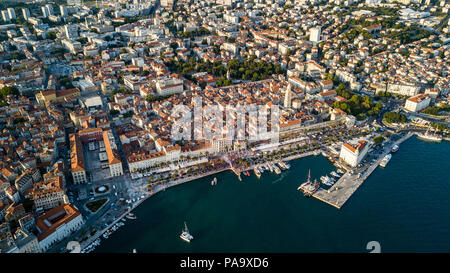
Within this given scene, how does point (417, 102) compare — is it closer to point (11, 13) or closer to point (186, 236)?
point (186, 236)

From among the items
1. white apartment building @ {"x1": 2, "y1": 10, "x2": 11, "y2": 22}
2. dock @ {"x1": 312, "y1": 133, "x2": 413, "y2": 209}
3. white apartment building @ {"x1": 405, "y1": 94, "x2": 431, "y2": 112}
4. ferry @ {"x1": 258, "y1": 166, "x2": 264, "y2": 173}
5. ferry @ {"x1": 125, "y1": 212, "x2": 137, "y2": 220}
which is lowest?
ferry @ {"x1": 125, "y1": 212, "x2": 137, "y2": 220}

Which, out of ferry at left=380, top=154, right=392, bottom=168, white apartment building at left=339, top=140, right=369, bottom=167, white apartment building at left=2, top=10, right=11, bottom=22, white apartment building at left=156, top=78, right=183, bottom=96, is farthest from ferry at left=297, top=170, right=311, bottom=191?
white apartment building at left=2, top=10, right=11, bottom=22

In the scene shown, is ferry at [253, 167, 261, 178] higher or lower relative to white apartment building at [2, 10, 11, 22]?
lower

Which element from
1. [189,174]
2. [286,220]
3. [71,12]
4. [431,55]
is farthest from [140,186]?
[71,12]

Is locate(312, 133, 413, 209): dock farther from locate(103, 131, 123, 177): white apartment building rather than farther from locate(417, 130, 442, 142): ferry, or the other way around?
locate(103, 131, 123, 177): white apartment building

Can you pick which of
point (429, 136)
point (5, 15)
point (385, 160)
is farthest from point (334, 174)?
point (5, 15)

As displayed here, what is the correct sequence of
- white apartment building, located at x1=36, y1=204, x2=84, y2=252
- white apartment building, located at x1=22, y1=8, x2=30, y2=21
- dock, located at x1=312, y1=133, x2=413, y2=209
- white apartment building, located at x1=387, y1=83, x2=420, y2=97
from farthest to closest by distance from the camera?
white apartment building, located at x1=22, y1=8, x2=30, y2=21
white apartment building, located at x1=387, y1=83, x2=420, y2=97
dock, located at x1=312, y1=133, x2=413, y2=209
white apartment building, located at x1=36, y1=204, x2=84, y2=252
